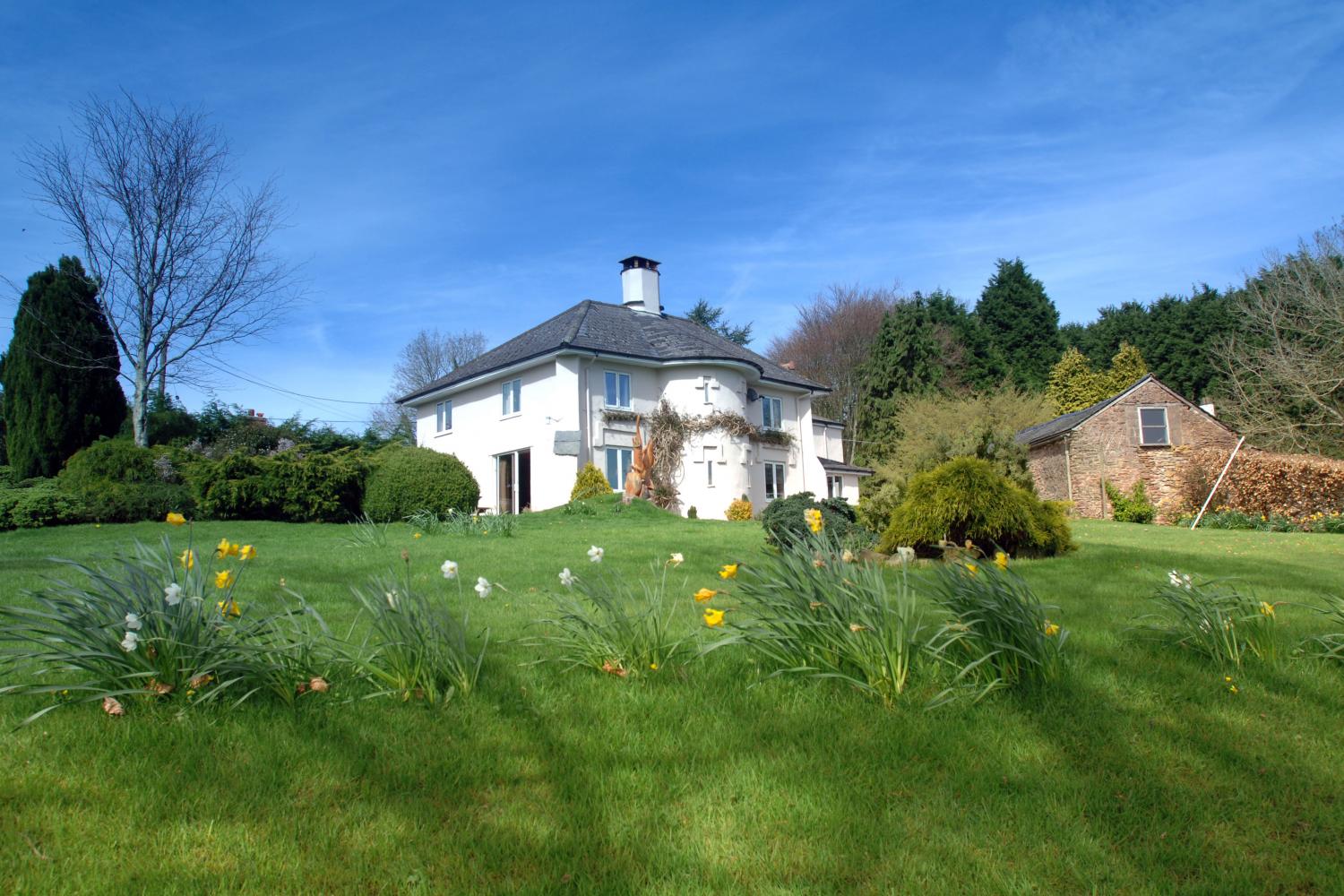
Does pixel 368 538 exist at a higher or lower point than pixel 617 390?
lower

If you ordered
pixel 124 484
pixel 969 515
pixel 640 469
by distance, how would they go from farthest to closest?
pixel 640 469 → pixel 124 484 → pixel 969 515

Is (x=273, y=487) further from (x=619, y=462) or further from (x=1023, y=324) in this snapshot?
(x=1023, y=324)

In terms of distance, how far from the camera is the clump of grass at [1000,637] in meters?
3.86

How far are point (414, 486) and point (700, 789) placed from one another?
1727cm

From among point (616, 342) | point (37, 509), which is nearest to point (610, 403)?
point (616, 342)

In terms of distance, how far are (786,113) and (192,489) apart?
44.7ft

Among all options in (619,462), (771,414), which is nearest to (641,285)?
(771,414)

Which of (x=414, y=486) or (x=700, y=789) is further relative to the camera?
(x=414, y=486)

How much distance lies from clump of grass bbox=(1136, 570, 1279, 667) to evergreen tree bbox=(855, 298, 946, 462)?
34959mm

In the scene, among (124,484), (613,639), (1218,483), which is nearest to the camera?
(613,639)

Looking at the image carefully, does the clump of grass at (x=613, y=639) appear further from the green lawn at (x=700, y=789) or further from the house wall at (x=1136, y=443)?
the house wall at (x=1136, y=443)

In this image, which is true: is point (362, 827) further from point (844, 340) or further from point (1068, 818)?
point (844, 340)

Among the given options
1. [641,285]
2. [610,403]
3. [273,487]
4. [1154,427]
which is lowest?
[273,487]

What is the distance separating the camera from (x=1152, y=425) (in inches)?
1109
